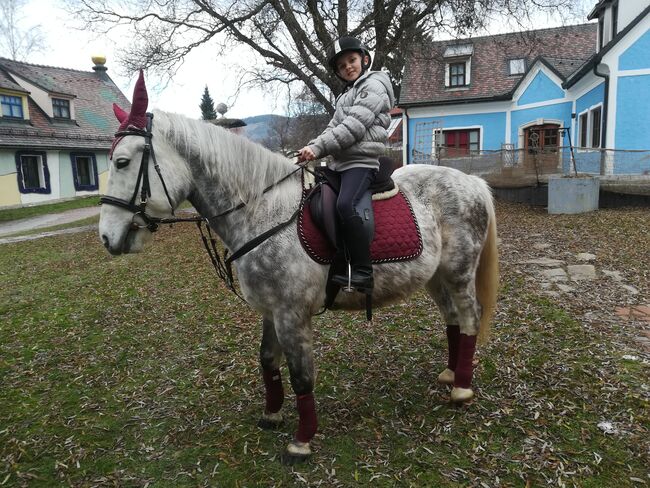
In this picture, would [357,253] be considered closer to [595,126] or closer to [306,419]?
[306,419]

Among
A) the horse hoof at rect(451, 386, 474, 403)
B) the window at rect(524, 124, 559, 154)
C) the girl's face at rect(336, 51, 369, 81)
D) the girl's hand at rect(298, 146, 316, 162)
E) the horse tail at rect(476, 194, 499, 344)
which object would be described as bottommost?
the horse hoof at rect(451, 386, 474, 403)

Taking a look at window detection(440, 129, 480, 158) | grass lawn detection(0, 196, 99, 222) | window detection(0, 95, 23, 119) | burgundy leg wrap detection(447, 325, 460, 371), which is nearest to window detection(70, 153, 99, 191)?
grass lawn detection(0, 196, 99, 222)

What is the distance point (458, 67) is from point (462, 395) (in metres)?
23.3

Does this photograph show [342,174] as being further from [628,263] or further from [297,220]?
[628,263]

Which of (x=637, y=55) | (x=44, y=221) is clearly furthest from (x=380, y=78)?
(x=44, y=221)

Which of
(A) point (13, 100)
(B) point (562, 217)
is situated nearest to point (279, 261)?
(B) point (562, 217)

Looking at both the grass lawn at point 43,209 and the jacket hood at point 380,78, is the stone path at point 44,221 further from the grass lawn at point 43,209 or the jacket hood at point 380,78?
the jacket hood at point 380,78

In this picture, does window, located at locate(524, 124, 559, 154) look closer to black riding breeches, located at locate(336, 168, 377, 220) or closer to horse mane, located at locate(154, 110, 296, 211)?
black riding breeches, located at locate(336, 168, 377, 220)

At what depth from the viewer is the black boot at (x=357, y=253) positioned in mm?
2838

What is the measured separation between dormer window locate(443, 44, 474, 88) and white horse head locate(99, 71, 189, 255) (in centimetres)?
2311

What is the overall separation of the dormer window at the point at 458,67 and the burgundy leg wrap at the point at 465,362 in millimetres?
22212

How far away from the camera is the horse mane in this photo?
9.08 ft

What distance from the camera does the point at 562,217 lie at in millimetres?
11711

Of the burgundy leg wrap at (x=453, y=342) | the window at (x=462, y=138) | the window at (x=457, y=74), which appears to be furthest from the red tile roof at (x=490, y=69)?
the burgundy leg wrap at (x=453, y=342)
